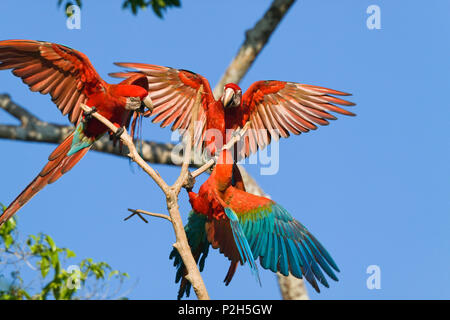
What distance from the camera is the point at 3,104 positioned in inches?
285

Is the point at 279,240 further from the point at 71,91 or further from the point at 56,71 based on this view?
the point at 56,71

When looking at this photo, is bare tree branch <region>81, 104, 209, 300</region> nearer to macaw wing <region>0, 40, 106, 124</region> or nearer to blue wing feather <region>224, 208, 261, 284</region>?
blue wing feather <region>224, 208, 261, 284</region>

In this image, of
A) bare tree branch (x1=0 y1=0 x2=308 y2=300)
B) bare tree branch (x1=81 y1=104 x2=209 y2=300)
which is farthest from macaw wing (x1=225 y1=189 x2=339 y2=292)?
bare tree branch (x1=0 y1=0 x2=308 y2=300)

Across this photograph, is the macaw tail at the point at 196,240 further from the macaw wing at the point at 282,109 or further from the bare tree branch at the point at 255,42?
the bare tree branch at the point at 255,42

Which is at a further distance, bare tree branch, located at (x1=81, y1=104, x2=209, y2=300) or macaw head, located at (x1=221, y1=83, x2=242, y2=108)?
macaw head, located at (x1=221, y1=83, x2=242, y2=108)

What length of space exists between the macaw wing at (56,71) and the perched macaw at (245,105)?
16.4 inches

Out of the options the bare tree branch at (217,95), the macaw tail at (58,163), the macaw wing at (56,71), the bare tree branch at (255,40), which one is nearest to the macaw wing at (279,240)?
the macaw tail at (58,163)

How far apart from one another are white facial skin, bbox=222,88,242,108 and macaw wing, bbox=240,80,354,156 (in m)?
0.16

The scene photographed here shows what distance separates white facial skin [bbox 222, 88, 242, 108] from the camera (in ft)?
12.2

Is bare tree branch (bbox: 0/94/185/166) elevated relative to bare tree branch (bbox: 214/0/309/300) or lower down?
lower down

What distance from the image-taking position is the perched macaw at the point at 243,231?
3143 mm

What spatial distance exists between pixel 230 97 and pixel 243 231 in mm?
898

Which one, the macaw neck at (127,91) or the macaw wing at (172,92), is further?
the macaw wing at (172,92)
